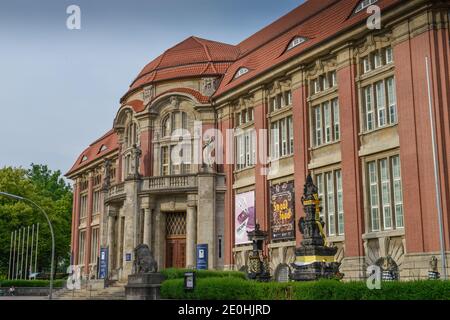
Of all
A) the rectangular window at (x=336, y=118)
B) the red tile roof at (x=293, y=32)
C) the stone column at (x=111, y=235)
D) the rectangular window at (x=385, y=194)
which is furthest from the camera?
the stone column at (x=111, y=235)

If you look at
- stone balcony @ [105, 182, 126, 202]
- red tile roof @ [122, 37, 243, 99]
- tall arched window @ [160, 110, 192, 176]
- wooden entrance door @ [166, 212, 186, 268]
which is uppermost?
red tile roof @ [122, 37, 243, 99]

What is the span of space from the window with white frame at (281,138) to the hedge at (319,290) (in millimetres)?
10225

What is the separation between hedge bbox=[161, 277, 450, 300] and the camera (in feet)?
48.2

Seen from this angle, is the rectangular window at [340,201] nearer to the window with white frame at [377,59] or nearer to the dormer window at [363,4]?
the window with white frame at [377,59]

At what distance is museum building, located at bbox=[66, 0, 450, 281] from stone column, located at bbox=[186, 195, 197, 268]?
6cm

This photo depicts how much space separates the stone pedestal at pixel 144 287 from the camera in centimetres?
2653

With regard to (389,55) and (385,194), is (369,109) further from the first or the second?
(385,194)

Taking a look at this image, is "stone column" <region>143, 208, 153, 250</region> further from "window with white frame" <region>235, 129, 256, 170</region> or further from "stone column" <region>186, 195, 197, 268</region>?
"window with white frame" <region>235, 129, 256, 170</region>

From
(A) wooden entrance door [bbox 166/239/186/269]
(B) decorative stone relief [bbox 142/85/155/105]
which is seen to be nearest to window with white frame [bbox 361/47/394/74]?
(A) wooden entrance door [bbox 166/239/186/269]

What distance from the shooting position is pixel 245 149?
34.6 meters

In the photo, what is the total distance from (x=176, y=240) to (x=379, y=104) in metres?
16.2

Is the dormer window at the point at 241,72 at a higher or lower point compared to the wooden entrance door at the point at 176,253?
higher

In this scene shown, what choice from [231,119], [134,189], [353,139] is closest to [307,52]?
[353,139]

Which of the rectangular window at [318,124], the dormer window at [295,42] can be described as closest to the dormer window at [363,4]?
the dormer window at [295,42]
